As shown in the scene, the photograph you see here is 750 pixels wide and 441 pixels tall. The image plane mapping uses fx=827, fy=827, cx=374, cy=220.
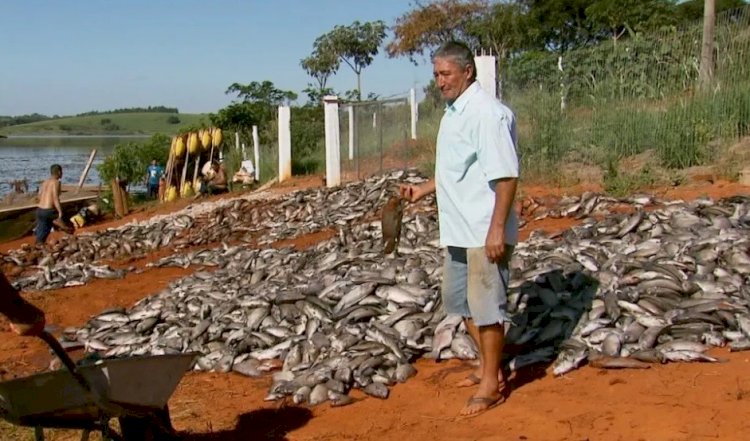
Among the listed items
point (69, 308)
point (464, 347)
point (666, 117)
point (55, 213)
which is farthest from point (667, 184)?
point (55, 213)

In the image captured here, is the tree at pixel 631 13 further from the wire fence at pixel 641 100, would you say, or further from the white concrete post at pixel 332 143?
the wire fence at pixel 641 100

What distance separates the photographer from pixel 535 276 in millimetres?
7410

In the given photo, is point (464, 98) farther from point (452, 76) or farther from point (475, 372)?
point (475, 372)

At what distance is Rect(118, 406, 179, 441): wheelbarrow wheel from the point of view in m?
4.72

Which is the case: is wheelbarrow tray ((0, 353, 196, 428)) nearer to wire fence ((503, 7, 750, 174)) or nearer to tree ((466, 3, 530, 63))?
wire fence ((503, 7, 750, 174))

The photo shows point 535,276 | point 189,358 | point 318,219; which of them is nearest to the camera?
point 189,358

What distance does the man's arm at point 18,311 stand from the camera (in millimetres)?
3711

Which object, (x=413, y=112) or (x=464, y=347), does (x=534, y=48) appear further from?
(x=464, y=347)

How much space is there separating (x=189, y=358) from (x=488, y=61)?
35.2 ft

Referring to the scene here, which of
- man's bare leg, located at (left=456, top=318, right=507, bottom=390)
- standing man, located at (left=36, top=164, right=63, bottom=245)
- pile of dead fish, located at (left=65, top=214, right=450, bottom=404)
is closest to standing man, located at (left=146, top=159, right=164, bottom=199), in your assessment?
standing man, located at (left=36, top=164, right=63, bottom=245)

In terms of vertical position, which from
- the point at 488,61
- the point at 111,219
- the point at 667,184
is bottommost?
the point at 111,219

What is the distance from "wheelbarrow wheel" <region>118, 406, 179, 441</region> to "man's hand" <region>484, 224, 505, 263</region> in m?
2.13

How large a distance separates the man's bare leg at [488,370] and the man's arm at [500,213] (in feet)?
1.97

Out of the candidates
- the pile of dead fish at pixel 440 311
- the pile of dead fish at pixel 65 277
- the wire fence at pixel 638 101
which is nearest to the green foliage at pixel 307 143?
the wire fence at pixel 638 101
